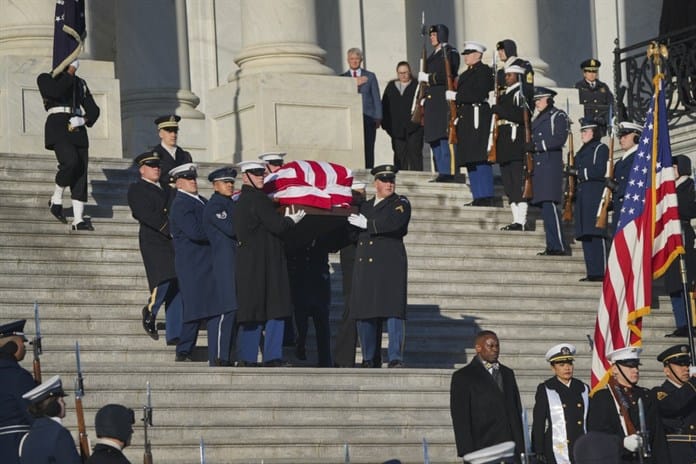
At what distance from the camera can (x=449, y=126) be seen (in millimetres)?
24391

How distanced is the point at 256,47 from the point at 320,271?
6.19 m

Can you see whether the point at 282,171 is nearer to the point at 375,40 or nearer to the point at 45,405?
the point at 45,405

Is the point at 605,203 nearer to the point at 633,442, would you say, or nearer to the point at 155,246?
the point at 155,246

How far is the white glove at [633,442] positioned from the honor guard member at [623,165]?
7.03 meters

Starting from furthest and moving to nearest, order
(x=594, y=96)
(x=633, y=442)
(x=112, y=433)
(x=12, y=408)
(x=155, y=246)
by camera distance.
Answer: (x=594, y=96), (x=155, y=246), (x=633, y=442), (x=12, y=408), (x=112, y=433)

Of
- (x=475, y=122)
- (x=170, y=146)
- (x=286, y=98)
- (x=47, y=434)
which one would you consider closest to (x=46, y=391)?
(x=47, y=434)

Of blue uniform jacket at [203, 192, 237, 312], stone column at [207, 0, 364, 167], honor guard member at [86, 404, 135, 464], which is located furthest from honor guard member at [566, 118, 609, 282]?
honor guard member at [86, 404, 135, 464]

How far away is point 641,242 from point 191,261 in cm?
359

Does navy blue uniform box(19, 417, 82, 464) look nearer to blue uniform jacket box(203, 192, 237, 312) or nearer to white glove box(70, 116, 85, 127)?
blue uniform jacket box(203, 192, 237, 312)

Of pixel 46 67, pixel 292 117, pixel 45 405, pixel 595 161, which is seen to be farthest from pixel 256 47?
pixel 45 405

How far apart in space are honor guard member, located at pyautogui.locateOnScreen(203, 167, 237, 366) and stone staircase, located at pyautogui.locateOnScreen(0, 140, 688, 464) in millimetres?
501

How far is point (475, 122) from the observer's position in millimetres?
23859

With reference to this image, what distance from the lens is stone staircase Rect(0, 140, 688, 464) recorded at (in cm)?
1650

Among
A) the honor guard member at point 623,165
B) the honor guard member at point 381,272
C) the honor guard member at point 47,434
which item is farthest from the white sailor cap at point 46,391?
the honor guard member at point 623,165
